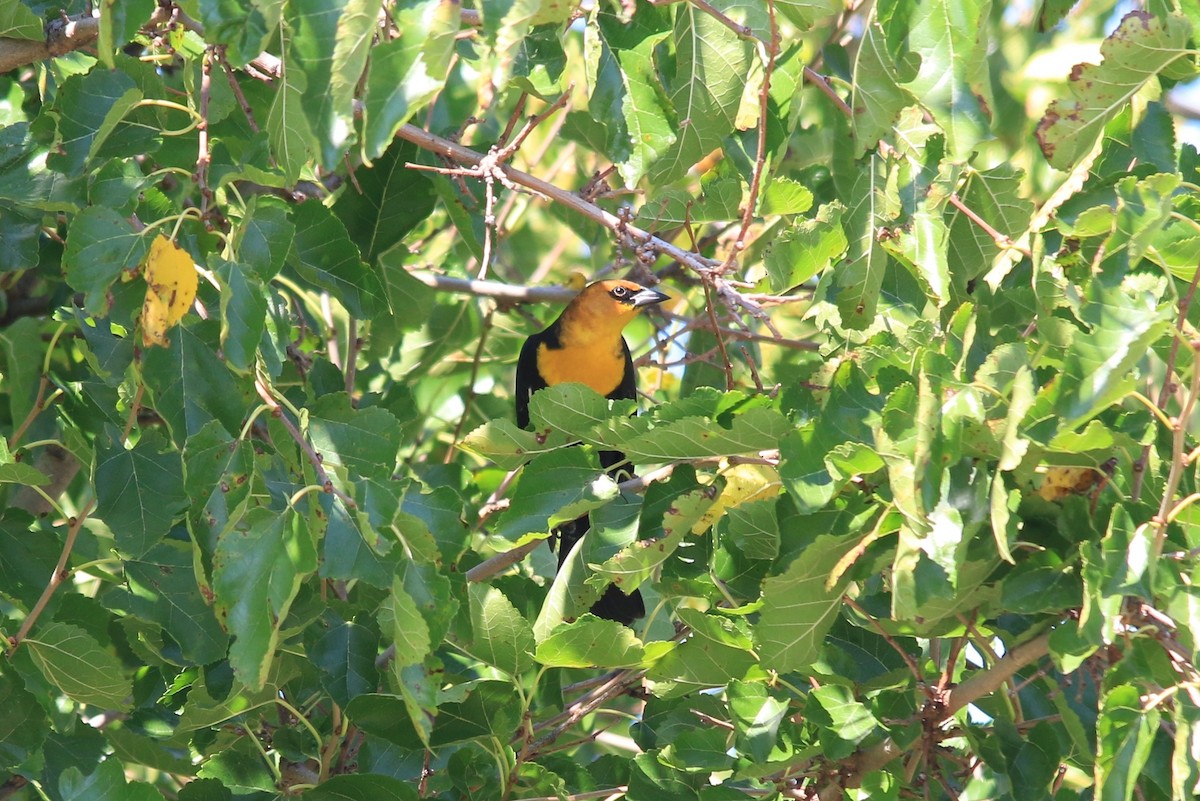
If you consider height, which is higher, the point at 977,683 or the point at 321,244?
the point at 321,244

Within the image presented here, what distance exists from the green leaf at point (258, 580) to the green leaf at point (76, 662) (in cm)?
70

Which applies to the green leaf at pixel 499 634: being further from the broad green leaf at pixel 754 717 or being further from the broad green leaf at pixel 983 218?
the broad green leaf at pixel 983 218

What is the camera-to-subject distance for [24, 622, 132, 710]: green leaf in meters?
2.26

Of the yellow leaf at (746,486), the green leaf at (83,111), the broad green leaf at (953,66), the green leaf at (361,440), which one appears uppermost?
the broad green leaf at (953,66)

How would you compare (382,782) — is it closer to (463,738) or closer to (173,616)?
(463,738)

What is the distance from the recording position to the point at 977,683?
2100mm

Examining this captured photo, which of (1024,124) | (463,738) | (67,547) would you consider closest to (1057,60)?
(1024,124)

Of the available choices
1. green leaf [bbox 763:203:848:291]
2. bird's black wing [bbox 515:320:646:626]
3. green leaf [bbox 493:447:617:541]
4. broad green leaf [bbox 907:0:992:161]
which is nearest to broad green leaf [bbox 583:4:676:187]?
green leaf [bbox 763:203:848:291]

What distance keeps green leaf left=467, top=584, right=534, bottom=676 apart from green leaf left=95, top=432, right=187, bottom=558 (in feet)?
1.79

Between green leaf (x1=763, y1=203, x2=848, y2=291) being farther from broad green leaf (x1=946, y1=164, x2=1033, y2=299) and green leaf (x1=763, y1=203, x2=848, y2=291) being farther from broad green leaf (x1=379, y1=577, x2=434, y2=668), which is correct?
broad green leaf (x1=379, y1=577, x2=434, y2=668)

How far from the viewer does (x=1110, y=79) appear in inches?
73.9

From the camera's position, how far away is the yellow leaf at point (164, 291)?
2.02 m

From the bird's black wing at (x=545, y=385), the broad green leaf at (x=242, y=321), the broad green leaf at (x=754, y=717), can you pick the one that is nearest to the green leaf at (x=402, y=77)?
the broad green leaf at (x=242, y=321)

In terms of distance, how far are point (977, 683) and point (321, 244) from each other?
139 cm
